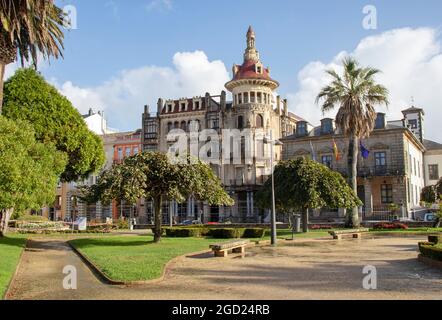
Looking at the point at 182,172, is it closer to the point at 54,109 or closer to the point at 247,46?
the point at 54,109

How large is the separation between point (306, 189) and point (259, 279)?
19.7 m

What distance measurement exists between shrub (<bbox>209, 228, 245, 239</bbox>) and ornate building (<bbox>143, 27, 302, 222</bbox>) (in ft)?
98.5

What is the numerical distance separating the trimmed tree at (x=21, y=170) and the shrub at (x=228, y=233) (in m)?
10.8

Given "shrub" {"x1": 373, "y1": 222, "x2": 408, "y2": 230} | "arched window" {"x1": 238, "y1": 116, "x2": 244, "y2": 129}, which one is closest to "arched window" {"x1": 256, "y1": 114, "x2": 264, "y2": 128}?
"arched window" {"x1": 238, "y1": 116, "x2": 244, "y2": 129}

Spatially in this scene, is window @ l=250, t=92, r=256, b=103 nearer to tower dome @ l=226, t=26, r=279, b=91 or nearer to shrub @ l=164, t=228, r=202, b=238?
tower dome @ l=226, t=26, r=279, b=91

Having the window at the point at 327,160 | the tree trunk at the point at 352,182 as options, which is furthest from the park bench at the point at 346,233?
the window at the point at 327,160

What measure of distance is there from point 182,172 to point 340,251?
8602 millimetres

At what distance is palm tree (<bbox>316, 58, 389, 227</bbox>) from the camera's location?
37625 millimetres

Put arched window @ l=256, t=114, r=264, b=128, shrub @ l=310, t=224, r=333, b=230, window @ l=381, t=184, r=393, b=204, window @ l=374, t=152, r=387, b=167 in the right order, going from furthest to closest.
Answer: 1. arched window @ l=256, t=114, r=264, b=128
2. window @ l=374, t=152, r=387, b=167
3. window @ l=381, t=184, r=393, b=204
4. shrub @ l=310, t=224, r=333, b=230

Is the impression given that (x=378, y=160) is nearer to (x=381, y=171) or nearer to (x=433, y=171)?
(x=381, y=171)

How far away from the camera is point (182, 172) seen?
23047 millimetres

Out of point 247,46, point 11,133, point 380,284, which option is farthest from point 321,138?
point 380,284

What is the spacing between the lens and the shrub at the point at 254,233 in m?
29.5
